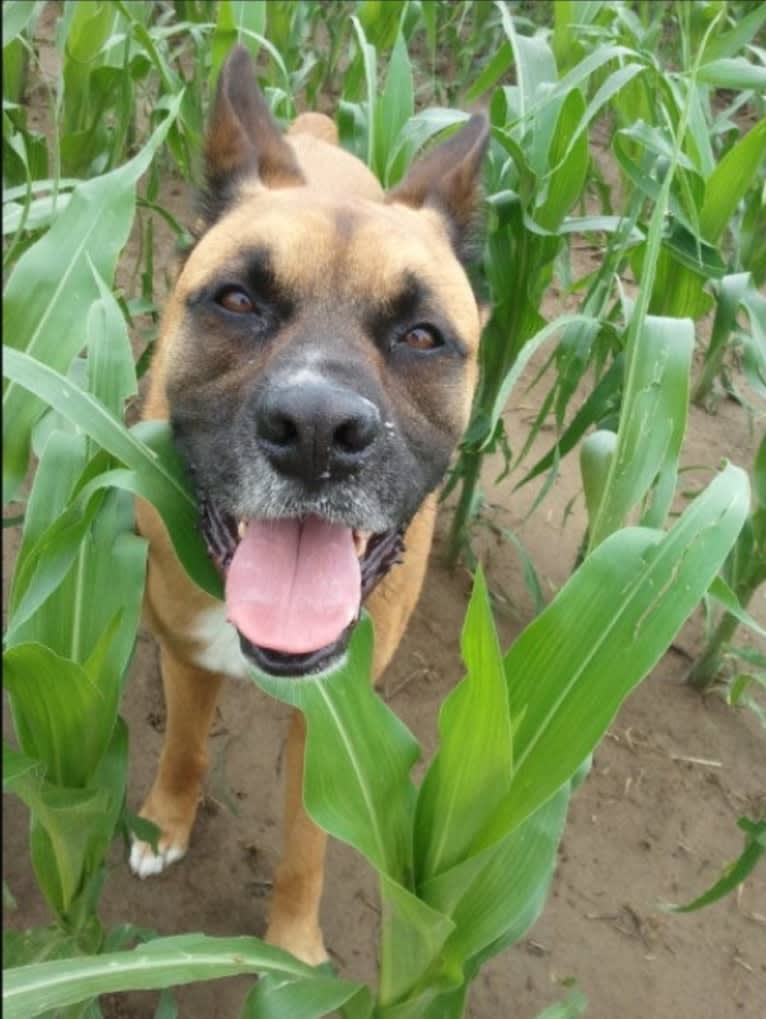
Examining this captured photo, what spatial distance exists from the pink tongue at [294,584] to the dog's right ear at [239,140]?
849 mm

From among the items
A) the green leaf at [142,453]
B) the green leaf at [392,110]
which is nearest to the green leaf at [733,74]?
the green leaf at [392,110]

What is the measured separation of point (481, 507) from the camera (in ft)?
11.5

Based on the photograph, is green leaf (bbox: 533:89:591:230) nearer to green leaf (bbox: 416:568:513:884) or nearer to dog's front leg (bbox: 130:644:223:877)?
dog's front leg (bbox: 130:644:223:877)

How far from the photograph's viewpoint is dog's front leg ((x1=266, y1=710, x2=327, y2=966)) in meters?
2.15

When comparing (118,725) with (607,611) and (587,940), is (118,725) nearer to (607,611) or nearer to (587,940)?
(607,611)

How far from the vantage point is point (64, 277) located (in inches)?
58.3

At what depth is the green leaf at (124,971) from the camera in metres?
1.21

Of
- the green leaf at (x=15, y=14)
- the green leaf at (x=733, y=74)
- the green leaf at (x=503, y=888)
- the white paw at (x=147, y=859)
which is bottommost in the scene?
the white paw at (x=147, y=859)

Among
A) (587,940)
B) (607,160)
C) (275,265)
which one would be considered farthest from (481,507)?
(607,160)

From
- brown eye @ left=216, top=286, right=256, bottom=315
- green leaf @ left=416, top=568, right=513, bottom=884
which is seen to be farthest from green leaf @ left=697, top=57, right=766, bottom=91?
green leaf @ left=416, top=568, right=513, bottom=884

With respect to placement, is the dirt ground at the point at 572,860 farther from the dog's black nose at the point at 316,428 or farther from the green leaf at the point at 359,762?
the dog's black nose at the point at 316,428

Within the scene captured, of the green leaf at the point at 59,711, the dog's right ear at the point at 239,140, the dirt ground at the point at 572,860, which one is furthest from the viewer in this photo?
the dirt ground at the point at 572,860

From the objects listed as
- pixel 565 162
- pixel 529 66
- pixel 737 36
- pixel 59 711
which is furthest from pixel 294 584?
pixel 737 36

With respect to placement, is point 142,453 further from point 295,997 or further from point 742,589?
point 742,589
